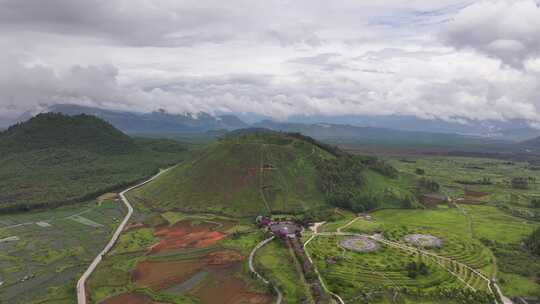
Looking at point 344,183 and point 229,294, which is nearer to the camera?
point 229,294

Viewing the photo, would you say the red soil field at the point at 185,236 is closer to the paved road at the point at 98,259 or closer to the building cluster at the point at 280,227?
the paved road at the point at 98,259

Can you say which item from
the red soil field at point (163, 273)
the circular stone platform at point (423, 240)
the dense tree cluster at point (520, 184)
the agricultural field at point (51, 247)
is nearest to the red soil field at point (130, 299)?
the red soil field at point (163, 273)

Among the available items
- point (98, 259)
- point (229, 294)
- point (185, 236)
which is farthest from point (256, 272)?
point (98, 259)

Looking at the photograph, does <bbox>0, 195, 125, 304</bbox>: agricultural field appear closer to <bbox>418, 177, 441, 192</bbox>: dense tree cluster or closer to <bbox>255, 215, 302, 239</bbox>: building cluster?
<bbox>255, 215, 302, 239</bbox>: building cluster

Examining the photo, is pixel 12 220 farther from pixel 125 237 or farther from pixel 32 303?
pixel 32 303

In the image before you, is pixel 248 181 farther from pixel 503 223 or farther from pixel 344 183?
pixel 503 223

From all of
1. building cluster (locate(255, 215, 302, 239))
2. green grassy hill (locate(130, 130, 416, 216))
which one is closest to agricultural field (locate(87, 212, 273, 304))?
building cluster (locate(255, 215, 302, 239))

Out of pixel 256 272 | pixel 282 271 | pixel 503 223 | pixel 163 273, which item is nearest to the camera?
pixel 256 272
